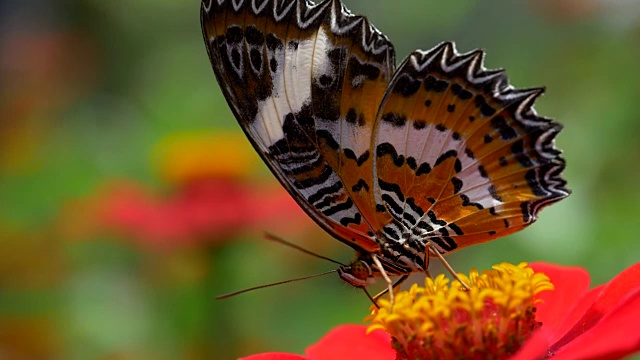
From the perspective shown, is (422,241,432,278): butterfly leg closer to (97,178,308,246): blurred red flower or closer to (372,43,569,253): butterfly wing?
(372,43,569,253): butterfly wing

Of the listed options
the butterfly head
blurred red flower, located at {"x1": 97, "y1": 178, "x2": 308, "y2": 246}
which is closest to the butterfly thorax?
the butterfly head

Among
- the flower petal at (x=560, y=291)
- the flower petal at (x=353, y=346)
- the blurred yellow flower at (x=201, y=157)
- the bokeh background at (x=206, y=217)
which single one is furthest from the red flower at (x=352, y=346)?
the blurred yellow flower at (x=201, y=157)

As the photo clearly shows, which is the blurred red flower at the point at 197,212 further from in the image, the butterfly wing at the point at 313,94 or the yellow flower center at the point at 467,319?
the yellow flower center at the point at 467,319

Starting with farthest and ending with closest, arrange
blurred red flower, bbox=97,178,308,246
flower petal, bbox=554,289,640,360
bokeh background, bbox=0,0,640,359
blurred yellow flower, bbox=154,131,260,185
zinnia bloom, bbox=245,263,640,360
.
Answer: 1. blurred yellow flower, bbox=154,131,260,185
2. blurred red flower, bbox=97,178,308,246
3. bokeh background, bbox=0,0,640,359
4. zinnia bloom, bbox=245,263,640,360
5. flower petal, bbox=554,289,640,360

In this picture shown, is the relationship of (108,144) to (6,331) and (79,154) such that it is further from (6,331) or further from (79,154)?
(6,331)

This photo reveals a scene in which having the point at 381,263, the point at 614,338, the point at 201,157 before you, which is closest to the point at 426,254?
the point at 381,263

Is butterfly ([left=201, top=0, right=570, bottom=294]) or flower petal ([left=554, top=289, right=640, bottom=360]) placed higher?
butterfly ([left=201, top=0, right=570, bottom=294])

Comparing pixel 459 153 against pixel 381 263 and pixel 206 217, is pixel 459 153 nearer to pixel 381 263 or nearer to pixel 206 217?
pixel 381 263
